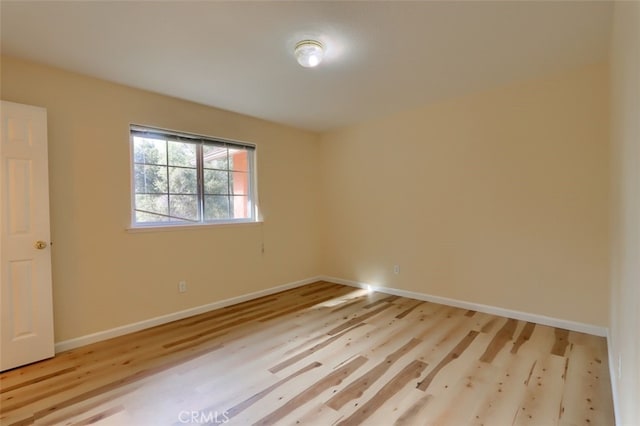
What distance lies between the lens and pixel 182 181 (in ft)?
11.2

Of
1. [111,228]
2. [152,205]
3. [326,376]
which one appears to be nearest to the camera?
[326,376]

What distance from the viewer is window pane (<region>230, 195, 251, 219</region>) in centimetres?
394

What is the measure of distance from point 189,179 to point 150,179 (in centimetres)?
41

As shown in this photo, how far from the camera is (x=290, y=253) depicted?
4.52m

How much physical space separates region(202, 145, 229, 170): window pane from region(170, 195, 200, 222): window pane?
45cm

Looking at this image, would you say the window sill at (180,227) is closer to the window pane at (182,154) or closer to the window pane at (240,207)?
the window pane at (240,207)

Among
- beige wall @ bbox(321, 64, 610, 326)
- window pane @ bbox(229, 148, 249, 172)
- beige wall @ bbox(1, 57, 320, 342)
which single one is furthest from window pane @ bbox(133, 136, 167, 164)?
beige wall @ bbox(321, 64, 610, 326)

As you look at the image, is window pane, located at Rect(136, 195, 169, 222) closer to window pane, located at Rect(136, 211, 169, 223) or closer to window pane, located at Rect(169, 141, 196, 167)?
window pane, located at Rect(136, 211, 169, 223)

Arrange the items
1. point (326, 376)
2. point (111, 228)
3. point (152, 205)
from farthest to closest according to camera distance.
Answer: point (152, 205), point (111, 228), point (326, 376)

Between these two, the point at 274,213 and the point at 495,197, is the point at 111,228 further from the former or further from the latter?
the point at 495,197

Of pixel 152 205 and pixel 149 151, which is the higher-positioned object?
pixel 149 151

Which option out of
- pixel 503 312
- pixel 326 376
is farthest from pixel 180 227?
pixel 503 312

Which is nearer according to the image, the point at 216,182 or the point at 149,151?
the point at 149,151

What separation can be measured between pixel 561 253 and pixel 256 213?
3.40 metres
